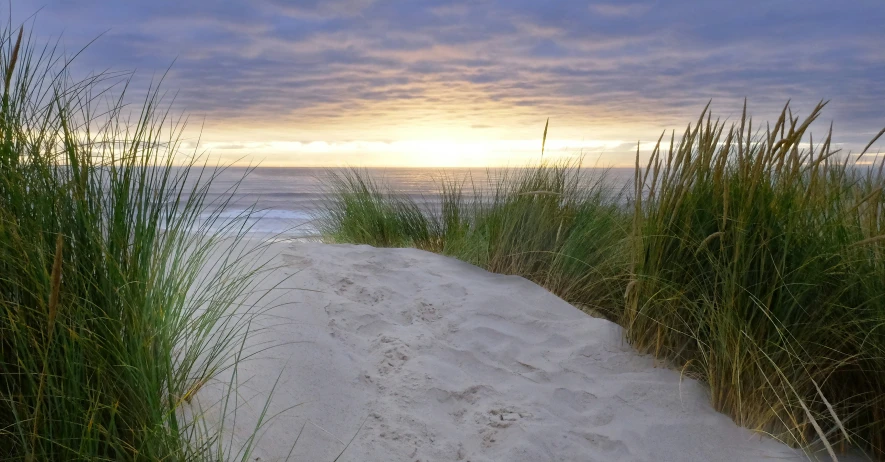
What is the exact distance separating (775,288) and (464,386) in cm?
131

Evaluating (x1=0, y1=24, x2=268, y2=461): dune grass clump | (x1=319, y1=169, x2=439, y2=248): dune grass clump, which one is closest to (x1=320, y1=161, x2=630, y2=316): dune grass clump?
(x1=319, y1=169, x2=439, y2=248): dune grass clump

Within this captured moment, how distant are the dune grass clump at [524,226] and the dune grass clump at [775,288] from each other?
22.1 inches

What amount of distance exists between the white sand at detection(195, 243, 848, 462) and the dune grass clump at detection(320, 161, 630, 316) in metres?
0.36

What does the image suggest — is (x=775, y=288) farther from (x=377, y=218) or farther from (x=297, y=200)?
(x=297, y=200)

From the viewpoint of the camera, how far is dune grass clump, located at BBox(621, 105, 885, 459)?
8.02 ft

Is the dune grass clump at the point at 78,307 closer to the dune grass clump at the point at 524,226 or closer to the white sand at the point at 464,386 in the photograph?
the white sand at the point at 464,386

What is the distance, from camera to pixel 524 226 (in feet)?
13.9

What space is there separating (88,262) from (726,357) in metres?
2.31

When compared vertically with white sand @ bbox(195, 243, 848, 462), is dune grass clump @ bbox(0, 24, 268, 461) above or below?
above

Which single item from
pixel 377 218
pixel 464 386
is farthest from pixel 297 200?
pixel 464 386

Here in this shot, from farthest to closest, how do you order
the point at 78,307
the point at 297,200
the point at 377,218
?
Result: the point at 297,200 < the point at 377,218 < the point at 78,307

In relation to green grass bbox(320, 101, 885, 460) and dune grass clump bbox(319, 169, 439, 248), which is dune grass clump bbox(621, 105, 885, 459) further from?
dune grass clump bbox(319, 169, 439, 248)

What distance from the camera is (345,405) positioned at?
2551mm

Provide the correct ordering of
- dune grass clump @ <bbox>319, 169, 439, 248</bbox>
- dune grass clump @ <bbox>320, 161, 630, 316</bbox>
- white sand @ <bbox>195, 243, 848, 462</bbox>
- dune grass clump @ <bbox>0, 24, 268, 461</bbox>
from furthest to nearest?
1. dune grass clump @ <bbox>319, 169, 439, 248</bbox>
2. dune grass clump @ <bbox>320, 161, 630, 316</bbox>
3. white sand @ <bbox>195, 243, 848, 462</bbox>
4. dune grass clump @ <bbox>0, 24, 268, 461</bbox>
